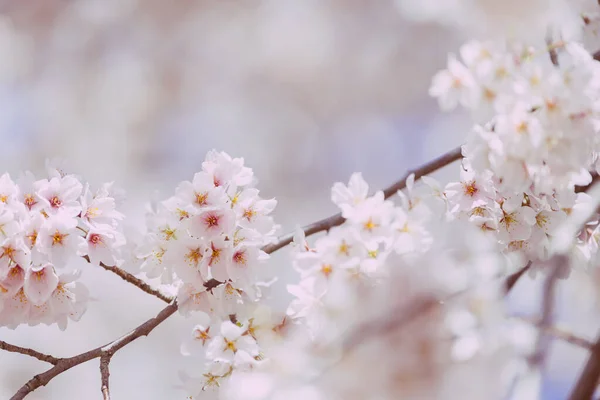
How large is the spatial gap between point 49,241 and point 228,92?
146 cm

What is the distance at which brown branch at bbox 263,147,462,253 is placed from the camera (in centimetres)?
71

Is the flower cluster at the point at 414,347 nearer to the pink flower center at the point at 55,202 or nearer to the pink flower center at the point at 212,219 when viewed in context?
the pink flower center at the point at 212,219

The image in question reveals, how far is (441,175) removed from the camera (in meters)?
1.82

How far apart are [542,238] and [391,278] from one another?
24 cm

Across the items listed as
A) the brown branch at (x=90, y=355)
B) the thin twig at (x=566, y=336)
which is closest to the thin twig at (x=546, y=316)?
the thin twig at (x=566, y=336)

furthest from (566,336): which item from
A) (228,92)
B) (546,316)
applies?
(228,92)

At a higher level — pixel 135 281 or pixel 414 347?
pixel 135 281

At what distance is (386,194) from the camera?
729 mm

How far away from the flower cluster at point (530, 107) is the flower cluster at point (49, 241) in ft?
1.33

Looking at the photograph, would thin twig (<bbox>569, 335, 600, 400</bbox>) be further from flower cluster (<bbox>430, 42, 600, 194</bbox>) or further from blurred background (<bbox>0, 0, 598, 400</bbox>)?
blurred background (<bbox>0, 0, 598, 400</bbox>)

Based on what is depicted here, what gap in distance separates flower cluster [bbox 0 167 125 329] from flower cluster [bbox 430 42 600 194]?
406 mm

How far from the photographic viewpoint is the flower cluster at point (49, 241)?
23.5 inches

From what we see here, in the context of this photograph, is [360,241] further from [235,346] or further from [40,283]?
[40,283]

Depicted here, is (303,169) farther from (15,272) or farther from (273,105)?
(15,272)
